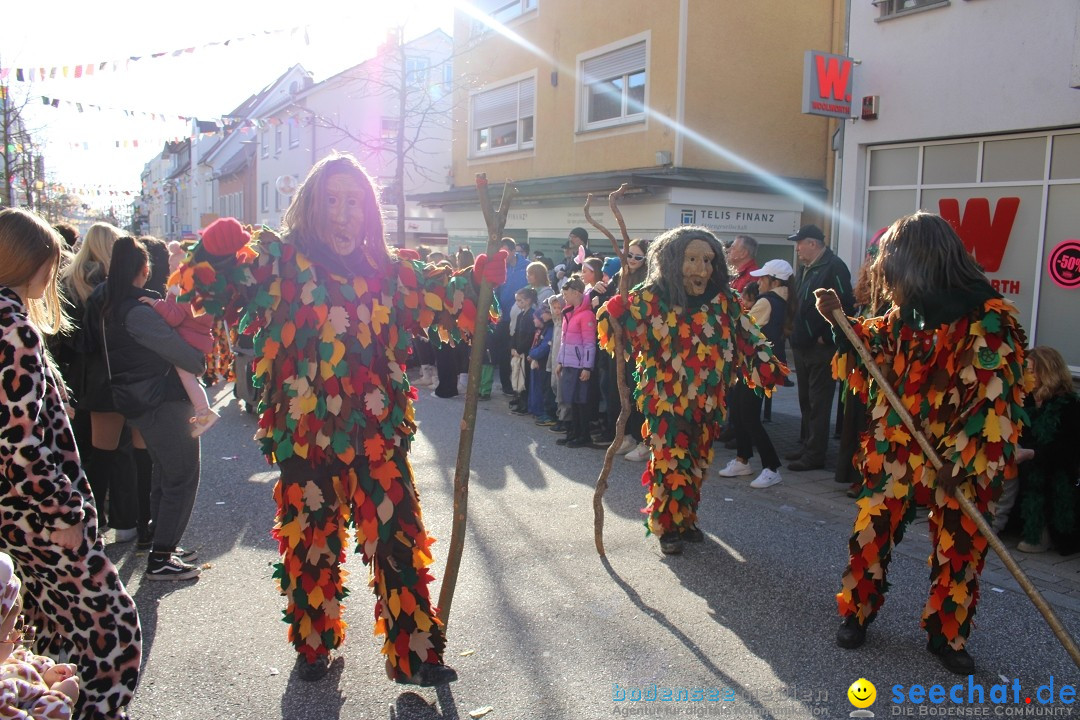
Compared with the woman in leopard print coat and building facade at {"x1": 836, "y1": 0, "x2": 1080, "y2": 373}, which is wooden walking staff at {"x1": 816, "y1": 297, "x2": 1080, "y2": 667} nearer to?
the woman in leopard print coat

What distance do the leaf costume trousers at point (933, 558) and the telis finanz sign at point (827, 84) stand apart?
7879 millimetres

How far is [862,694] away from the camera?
11.1 ft

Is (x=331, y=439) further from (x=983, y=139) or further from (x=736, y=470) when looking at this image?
(x=983, y=139)

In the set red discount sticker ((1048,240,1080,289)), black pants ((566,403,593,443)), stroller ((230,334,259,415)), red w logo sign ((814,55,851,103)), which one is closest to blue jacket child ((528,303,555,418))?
black pants ((566,403,593,443))

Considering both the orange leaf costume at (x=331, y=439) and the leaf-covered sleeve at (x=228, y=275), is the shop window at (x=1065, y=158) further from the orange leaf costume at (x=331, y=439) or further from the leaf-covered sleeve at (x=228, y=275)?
the leaf-covered sleeve at (x=228, y=275)

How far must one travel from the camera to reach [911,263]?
366cm

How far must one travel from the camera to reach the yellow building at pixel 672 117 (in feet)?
48.6

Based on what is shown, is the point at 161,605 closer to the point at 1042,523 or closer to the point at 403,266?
the point at 403,266

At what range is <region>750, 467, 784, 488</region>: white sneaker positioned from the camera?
21.9ft

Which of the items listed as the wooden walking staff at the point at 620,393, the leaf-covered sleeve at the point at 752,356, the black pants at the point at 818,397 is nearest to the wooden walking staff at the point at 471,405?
the wooden walking staff at the point at 620,393

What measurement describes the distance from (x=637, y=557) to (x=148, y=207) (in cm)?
8225

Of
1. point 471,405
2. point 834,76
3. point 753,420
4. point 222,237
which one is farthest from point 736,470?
point 834,76

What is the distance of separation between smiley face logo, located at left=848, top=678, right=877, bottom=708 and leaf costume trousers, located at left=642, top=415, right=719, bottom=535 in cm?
175

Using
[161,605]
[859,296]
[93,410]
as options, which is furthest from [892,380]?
[93,410]
